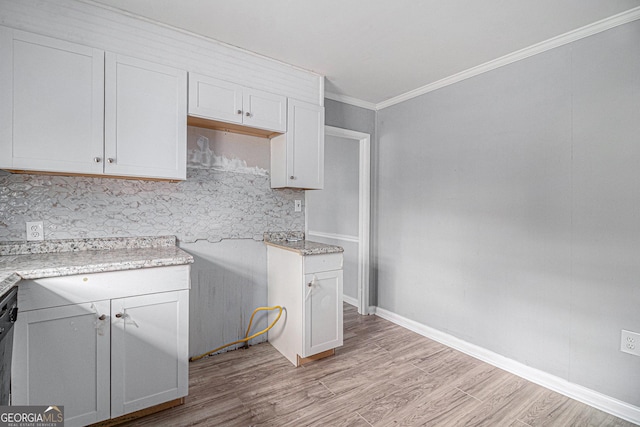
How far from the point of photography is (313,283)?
2.37 m

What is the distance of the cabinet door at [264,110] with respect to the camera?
7.75 ft

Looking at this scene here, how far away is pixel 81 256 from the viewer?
180 cm

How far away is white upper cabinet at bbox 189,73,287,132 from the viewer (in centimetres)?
215

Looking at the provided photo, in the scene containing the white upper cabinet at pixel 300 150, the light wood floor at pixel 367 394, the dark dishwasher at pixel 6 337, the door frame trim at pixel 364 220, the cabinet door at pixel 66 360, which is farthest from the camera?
the door frame trim at pixel 364 220

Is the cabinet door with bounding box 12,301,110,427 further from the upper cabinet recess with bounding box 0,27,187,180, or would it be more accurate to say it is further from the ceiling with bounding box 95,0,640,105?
the ceiling with bounding box 95,0,640,105

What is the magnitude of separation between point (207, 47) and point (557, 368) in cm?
346

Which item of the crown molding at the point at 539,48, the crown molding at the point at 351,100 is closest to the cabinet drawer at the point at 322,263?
the crown molding at the point at 351,100

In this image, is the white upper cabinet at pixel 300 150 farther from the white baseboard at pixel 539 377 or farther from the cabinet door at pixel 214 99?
the white baseboard at pixel 539 377

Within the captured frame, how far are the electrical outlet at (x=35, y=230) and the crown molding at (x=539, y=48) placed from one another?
331 centimetres

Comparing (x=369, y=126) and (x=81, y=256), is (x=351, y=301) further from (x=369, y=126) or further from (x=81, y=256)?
(x=81, y=256)

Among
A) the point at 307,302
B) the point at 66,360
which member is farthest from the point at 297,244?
the point at 66,360

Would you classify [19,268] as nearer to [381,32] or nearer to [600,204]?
[381,32]

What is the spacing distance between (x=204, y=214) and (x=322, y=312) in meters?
1.26

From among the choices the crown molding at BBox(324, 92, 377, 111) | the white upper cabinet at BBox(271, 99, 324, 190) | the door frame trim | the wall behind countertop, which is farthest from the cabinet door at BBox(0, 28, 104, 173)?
the door frame trim
